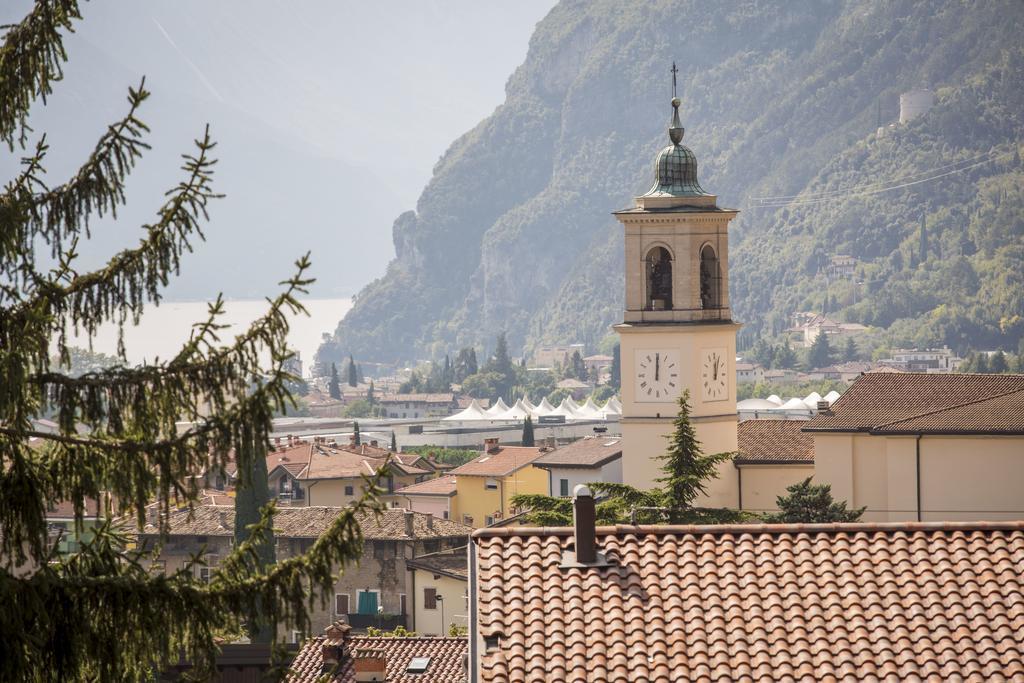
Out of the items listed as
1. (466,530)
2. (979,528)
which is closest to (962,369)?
(466,530)

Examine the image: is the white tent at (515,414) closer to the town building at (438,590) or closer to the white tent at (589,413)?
the white tent at (589,413)

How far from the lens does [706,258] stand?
39.0 metres

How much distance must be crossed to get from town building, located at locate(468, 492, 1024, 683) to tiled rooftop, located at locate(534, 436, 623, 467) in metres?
36.9

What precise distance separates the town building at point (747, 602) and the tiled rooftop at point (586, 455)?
121ft

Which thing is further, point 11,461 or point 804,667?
point 804,667

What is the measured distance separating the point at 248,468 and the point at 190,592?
27.4 inches

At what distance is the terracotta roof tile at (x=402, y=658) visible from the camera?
993 inches

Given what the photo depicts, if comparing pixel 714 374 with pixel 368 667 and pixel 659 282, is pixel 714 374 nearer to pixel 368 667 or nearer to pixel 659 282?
pixel 659 282

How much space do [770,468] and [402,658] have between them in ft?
36.0

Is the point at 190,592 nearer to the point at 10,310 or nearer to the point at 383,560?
the point at 10,310

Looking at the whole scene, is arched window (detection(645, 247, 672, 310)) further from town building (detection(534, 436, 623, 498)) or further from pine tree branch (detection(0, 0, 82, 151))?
pine tree branch (detection(0, 0, 82, 151))

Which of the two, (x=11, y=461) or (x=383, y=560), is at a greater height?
(x=11, y=461)

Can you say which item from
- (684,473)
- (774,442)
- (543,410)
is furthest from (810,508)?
(543,410)

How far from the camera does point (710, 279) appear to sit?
3891 centimetres
